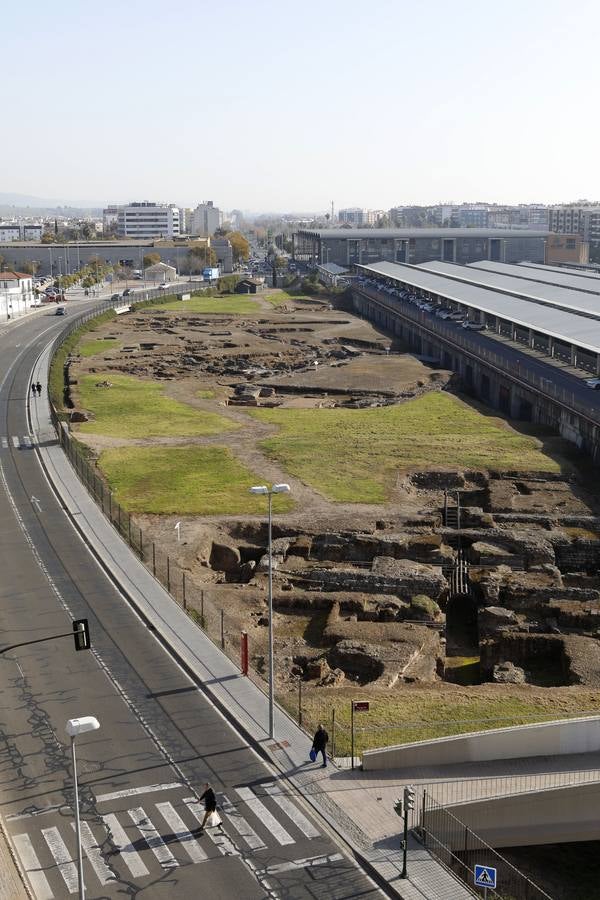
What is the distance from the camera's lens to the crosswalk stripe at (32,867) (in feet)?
77.4

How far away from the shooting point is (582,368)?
9081 centimetres

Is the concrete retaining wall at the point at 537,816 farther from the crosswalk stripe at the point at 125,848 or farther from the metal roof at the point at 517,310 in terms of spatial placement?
the metal roof at the point at 517,310

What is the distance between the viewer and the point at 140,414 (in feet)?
281

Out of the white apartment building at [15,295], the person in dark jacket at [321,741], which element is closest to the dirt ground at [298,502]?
the person in dark jacket at [321,741]

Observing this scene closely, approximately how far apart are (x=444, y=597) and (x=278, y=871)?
74.7 ft

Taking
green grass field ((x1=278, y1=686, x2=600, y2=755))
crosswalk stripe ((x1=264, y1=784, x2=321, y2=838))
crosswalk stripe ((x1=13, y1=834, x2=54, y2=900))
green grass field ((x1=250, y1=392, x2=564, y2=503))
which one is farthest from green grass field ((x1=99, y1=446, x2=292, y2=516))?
crosswalk stripe ((x1=13, y1=834, x2=54, y2=900))

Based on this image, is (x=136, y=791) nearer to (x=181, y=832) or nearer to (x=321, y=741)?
(x=181, y=832)

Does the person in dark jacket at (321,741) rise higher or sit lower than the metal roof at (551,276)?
lower

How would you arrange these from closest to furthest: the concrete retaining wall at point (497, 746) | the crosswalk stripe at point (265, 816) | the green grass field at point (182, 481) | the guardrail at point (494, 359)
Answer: the crosswalk stripe at point (265, 816)
the concrete retaining wall at point (497, 746)
the green grass field at point (182, 481)
the guardrail at point (494, 359)

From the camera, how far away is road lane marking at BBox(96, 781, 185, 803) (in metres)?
27.6

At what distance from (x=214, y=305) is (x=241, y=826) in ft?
508

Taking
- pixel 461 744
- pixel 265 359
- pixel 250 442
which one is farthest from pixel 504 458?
pixel 265 359

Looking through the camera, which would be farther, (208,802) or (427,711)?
(427,711)

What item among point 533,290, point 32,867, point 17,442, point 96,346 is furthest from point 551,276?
point 32,867
